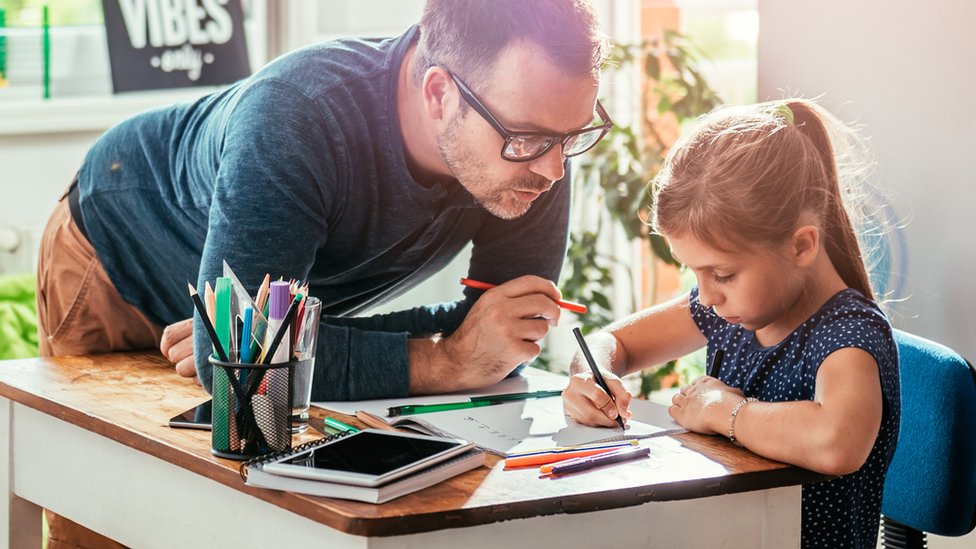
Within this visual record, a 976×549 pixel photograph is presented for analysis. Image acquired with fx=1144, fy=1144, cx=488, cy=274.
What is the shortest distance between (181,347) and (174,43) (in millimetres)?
1864

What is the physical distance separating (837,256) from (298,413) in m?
0.71

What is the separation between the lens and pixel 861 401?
125 centimetres

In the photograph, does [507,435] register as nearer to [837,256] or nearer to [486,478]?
[486,478]

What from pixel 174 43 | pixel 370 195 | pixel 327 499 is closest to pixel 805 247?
pixel 370 195

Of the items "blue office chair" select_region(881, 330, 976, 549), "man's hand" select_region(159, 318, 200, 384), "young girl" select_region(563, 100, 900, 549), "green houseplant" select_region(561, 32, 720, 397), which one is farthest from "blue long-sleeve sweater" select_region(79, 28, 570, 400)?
"green houseplant" select_region(561, 32, 720, 397)

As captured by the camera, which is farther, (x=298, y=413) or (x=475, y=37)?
(x=475, y=37)

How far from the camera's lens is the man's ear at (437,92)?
1514mm

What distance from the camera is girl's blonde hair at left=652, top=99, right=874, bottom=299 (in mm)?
1422

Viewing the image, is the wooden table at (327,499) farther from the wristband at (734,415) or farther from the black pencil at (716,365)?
the black pencil at (716,365)

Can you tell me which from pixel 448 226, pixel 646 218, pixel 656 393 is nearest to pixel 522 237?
pixel 448 226

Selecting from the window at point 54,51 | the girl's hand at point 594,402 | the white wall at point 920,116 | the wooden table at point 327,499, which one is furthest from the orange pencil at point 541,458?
the window at point 54,51

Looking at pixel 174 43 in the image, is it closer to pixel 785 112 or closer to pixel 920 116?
pixel 920 116

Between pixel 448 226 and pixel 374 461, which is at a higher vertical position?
pixel 448 226

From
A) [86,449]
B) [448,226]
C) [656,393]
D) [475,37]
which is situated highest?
[475,37]
